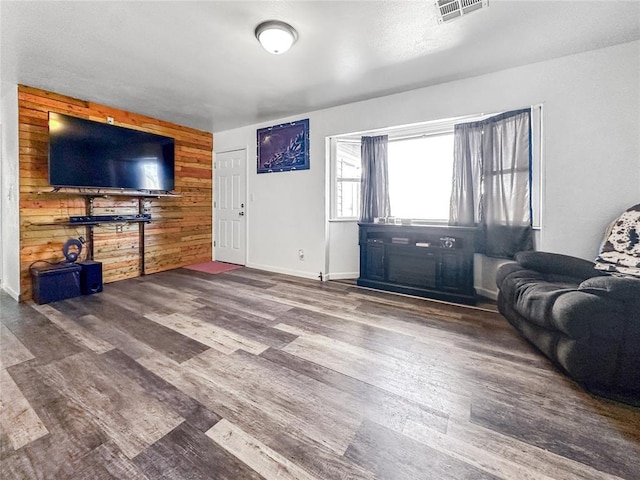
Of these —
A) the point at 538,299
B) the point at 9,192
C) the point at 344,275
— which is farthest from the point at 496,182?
the point at 9,192

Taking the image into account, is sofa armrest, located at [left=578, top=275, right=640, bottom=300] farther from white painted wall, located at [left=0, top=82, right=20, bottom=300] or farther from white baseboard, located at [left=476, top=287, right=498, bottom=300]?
white painted wall, located at [left=0, top=82, right=20, bottom=300]

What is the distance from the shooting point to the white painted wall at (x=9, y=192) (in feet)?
10.5

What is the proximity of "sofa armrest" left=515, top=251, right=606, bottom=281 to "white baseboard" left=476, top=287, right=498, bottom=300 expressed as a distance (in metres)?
0.80

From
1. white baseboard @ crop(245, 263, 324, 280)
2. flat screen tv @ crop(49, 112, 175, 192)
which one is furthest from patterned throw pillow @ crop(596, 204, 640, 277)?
flat screen tv @ crop(49, 112, 175, 192)

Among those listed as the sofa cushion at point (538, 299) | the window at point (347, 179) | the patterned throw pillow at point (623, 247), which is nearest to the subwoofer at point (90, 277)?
the window at point (347, 179)

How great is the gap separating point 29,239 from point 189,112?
2.56m

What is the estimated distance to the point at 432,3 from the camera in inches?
75.7

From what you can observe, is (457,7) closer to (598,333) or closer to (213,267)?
(598,333)

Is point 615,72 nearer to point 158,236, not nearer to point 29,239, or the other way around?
point 158,236

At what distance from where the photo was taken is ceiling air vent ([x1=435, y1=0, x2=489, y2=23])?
191 cm

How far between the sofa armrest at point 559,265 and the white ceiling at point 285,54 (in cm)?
186

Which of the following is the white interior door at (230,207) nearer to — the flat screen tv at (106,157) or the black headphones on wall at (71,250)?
the flat screen tv at (106,157)

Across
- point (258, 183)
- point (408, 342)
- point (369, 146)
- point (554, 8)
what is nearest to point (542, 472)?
point (408, 342)

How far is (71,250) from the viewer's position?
342cm
